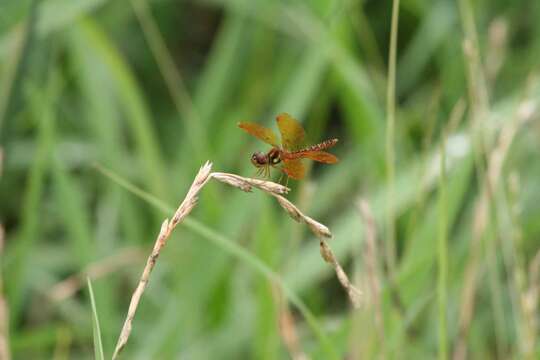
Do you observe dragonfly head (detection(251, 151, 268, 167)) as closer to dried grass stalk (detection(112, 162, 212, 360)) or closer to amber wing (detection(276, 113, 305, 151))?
amber wing (detection(276, 113, 305, 151))

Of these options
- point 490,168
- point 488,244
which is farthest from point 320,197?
point 490,168

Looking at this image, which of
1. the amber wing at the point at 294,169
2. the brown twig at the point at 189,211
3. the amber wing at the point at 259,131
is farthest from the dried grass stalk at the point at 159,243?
the amber wing at the point at 294,169

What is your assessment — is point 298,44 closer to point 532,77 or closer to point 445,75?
point 445,75

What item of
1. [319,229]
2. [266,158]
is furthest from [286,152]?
[319,229]

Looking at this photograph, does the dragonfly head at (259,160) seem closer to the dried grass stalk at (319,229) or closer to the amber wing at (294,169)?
the amber wing at (294,169)

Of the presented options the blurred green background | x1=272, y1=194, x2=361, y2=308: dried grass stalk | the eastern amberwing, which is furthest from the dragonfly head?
x1=272, y1=194, x2=361, y2=308: dried grass stalk

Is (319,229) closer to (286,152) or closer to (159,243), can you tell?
(159,243)
